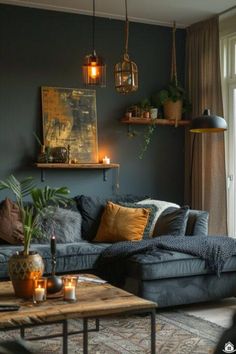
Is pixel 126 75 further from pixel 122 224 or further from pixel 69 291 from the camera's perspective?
pixel 69 291

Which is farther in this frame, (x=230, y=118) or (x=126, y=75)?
(x=230, y=118)

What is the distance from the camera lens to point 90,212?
5.65m

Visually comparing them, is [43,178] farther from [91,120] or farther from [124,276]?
[124,276]

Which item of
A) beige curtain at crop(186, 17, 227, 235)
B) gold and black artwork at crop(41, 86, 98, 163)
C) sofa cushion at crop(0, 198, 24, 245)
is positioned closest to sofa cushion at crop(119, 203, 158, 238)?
gold and black artwork at crop(41, 86, 98, 163)

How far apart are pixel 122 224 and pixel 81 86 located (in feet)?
5.65

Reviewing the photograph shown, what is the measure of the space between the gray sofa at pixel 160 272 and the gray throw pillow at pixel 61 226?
227mm

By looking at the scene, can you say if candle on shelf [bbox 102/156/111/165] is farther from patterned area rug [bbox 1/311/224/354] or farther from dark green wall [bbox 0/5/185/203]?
patterned area rug [bbox 1/311/224/354]

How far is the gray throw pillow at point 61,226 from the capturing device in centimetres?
521

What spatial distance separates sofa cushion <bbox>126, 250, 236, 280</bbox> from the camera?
4.39 meters

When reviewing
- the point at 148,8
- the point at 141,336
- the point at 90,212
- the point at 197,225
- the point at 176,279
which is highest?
the point at 148,8

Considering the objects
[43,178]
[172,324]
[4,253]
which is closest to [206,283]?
[172,324]

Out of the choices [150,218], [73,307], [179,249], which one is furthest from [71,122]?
[73,307]

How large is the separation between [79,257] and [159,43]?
3032mm

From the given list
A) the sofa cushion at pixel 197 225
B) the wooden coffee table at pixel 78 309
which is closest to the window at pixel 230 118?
the sofa cushion at pixel 197 225
